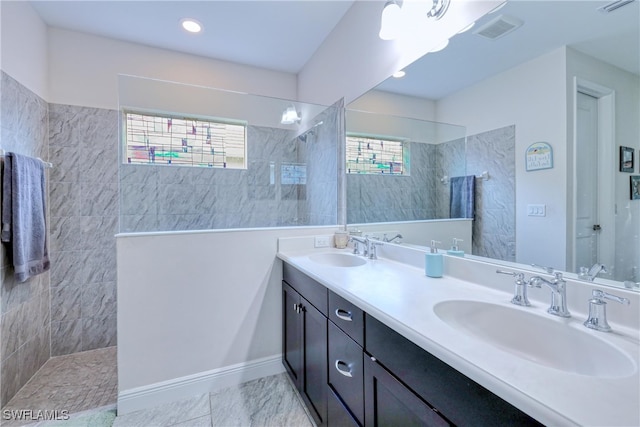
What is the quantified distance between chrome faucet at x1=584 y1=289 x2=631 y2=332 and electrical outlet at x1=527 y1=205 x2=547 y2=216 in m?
0.32

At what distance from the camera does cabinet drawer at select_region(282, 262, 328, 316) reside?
1345 mm

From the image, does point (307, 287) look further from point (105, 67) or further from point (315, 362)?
point (105, 67)

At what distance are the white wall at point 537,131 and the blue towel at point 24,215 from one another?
8.90ft

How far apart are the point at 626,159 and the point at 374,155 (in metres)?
1.32

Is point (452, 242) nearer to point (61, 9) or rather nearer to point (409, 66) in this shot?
point (409, 66)

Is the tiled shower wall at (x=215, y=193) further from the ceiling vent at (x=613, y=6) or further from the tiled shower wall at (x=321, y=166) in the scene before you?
the ceiling vent at (x=613, y=6)

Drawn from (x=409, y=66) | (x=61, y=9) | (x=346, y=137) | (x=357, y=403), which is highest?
(x=61, y=9)

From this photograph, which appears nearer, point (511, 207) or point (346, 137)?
point (511, 207)

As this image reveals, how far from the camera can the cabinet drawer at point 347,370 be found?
1.03 metres

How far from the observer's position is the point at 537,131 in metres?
0.99

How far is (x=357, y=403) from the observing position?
1045mm

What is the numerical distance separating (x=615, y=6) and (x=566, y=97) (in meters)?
0.25

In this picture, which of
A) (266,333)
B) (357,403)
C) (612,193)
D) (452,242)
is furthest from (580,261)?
(266,333)

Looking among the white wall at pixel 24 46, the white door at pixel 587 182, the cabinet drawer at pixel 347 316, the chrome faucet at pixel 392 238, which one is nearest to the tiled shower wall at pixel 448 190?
the chrome faucet at pixel 392 238
